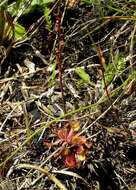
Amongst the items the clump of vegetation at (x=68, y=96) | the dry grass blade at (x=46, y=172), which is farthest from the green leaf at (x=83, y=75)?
the dry grass blade at (x=46, y=172)

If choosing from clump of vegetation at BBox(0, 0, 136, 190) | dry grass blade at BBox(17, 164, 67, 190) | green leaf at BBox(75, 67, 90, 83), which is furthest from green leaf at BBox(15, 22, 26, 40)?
dry grass blade at BBox(17, 164, 67, 190)

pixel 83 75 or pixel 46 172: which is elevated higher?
pixel 83 75

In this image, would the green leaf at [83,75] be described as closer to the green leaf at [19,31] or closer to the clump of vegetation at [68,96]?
the clump of vegetation at [68,96]

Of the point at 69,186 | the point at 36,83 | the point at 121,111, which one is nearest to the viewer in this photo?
the point at 69,186

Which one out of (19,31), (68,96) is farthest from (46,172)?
(19,31)

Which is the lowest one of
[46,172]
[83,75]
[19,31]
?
[46,172]

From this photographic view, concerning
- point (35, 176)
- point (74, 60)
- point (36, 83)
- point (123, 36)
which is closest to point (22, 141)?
point (35, 176)

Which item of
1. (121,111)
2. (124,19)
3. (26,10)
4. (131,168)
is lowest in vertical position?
(131,168)

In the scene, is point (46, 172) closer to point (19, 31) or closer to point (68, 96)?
point (68, 96)

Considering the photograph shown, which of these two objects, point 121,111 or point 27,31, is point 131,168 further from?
point 27,31
